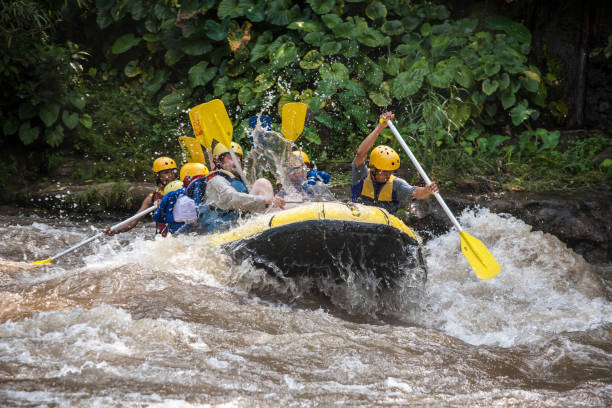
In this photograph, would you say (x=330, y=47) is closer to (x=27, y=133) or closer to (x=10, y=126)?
(x=27, y=133)

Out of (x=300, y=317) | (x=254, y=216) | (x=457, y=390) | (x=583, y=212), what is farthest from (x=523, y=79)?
(x=457, y=390)

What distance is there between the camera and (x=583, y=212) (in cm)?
621

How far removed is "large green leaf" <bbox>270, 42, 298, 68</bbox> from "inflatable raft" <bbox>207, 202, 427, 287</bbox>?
175 inches

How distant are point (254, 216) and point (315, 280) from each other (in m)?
0.67

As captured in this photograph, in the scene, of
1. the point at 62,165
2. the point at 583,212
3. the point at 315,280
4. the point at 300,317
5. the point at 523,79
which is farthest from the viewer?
the point at 62,165

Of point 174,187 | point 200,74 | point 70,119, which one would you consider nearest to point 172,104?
point 200,74

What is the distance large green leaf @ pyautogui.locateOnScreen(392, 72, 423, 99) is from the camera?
25.7 ft

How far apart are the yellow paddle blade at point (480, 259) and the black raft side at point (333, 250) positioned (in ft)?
1.46

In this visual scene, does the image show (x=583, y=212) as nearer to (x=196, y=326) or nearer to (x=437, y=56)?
(x=437, y=56)

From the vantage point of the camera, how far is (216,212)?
4.70 metres

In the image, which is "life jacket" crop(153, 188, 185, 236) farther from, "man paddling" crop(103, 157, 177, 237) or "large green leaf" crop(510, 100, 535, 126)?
"large green leaf" crop(510, 100, 535, 126)

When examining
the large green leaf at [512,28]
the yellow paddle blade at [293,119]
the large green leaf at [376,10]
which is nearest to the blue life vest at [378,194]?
the yellow paddle blade at [293,119]

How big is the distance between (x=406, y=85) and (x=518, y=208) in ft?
8.05

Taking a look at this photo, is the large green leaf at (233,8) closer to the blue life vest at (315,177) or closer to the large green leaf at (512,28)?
the large green leaf at (512,28)
